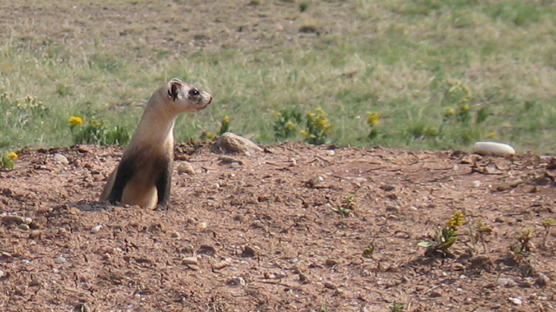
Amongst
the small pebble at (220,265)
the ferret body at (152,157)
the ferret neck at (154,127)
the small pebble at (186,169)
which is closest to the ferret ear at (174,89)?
the ferret body at (152,157)

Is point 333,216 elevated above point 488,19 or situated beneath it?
elevated above

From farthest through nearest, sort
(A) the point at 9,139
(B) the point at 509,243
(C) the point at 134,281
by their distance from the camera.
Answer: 1. (A) the point at 9,139
2. (B) the point at 509,243
3. (C) the point at 134,281

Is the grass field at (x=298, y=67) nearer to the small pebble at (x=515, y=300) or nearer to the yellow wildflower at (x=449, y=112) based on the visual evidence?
the yellow wildflower at (x=449, y=112)

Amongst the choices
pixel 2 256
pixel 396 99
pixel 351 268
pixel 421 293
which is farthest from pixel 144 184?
pixel 396 99

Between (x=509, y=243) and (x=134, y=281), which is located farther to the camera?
(x=509, y=243)

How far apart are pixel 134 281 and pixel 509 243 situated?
2163mm

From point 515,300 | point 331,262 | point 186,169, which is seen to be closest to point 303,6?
point 186,169

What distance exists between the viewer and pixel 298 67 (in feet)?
38.9

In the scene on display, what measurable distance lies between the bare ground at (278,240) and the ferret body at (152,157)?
162 millimetres

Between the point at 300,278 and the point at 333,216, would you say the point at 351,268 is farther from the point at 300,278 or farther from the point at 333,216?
the point at 333,216

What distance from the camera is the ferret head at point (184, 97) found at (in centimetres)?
589

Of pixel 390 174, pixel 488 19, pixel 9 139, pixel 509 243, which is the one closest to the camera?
pixel 509 243

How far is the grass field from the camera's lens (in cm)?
916

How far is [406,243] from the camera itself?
5.32 meters
